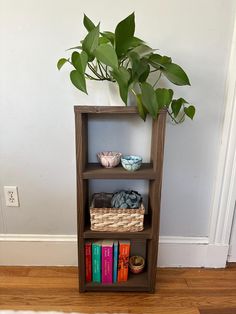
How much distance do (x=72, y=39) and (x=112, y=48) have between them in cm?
40

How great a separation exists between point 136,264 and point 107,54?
109cm

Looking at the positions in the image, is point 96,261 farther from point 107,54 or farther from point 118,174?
point 107,54

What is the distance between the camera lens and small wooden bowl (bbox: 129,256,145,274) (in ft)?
4.45

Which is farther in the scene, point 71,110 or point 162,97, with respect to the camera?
point 71,110

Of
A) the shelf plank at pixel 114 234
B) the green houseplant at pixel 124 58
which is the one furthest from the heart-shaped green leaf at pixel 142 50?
the shelf plank at pixel 114 234

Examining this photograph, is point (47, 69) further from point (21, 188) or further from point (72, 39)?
point (21, 188)

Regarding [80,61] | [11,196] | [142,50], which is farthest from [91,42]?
[11,196]

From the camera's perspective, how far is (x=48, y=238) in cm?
143

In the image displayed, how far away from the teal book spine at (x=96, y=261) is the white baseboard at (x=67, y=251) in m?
0.20

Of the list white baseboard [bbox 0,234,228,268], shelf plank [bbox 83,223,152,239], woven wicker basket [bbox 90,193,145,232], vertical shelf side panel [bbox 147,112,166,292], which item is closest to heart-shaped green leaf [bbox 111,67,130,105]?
vertical shelf side panel [bbox 147,112,166,292]

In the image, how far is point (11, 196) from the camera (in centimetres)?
137

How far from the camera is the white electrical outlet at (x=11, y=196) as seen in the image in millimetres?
1360

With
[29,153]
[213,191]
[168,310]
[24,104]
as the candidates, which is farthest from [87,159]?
[168,310]

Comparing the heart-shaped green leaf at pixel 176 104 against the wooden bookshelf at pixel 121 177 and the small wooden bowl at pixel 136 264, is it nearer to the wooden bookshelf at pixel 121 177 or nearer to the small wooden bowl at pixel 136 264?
the wooden bookshelf at pixel 121 177
